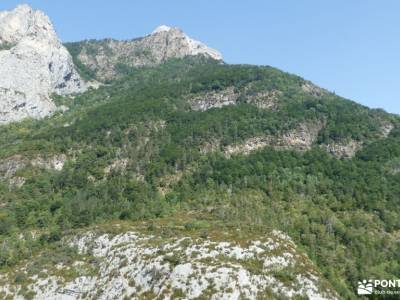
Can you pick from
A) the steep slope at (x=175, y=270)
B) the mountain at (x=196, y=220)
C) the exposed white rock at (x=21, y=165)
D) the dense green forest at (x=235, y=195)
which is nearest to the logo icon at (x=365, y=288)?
the mountain at (x=196, y=220)

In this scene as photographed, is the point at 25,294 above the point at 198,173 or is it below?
below

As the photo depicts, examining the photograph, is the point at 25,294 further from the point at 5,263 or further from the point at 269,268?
the point at 269,268

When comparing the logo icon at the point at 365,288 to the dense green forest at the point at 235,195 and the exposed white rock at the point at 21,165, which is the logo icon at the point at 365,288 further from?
the exposed white rock at the point at 21,165

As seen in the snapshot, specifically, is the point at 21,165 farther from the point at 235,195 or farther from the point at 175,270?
the point at 175,270

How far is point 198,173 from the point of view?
170875 millimetres

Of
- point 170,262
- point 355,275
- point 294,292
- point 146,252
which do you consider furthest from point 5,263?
point 355,275

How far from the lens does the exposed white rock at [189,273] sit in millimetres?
81688

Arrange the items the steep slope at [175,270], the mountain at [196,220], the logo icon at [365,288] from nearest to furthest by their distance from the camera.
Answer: the steep slope at [175,270], the mountain at [196,220], the logo icon at [365,288]

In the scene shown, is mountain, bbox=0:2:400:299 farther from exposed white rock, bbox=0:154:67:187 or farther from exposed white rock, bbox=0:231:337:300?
exposed white rock, bbox=0:154:67:187

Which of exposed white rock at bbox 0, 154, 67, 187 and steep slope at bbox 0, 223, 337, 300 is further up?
exposed white rock at bbox 0, 154, 67, 187

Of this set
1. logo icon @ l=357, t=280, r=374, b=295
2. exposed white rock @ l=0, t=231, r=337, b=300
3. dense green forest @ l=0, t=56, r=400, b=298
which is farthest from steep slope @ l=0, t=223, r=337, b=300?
dense green forest @ l=0, t=56, r=400, b=298

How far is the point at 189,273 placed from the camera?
85.4m

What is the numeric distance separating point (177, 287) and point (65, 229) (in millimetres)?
55305

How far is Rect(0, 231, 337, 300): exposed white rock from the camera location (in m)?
81.7
